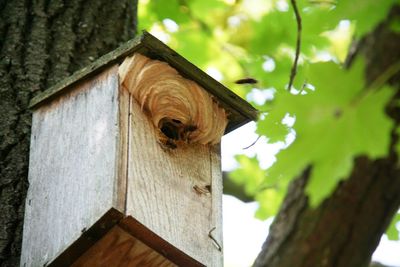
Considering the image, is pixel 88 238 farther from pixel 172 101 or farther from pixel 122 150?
pixel 172 101

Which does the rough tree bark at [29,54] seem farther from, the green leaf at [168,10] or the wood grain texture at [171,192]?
the green leaf at [168,10]

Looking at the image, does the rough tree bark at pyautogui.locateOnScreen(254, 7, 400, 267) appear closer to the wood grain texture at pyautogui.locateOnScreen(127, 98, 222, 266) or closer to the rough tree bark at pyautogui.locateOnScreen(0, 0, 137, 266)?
the wood grain texture at pyautogui.locateOnScreen(127, 98, 222, 266)

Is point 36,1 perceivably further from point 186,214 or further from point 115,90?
point 186,214

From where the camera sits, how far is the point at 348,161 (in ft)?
5.22

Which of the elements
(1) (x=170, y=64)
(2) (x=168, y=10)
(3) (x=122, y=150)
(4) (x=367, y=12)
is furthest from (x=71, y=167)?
(2) (x=168, y=10)

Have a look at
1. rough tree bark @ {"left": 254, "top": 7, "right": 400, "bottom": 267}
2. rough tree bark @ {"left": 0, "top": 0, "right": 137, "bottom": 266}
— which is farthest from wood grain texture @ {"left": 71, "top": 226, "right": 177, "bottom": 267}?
rough tree bark @ {"left": 254, "top": 7, "right": 400, "bottom": 267}

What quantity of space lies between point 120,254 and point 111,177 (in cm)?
23

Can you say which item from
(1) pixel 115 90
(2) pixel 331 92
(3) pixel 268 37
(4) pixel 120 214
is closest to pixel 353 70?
(2) pixel 331 92

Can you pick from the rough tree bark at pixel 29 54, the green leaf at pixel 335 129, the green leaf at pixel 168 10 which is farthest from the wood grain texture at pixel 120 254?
the green leaf at pixel 168 10

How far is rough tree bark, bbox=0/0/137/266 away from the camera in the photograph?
279cm

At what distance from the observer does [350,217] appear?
5.54 feet

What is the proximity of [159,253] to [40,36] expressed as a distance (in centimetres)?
115

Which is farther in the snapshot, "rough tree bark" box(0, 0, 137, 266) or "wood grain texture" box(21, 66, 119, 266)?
"rough tree bark" box(0, 0, 137, 266)

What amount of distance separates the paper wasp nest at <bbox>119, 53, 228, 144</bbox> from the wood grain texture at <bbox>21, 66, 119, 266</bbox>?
0.24ft
